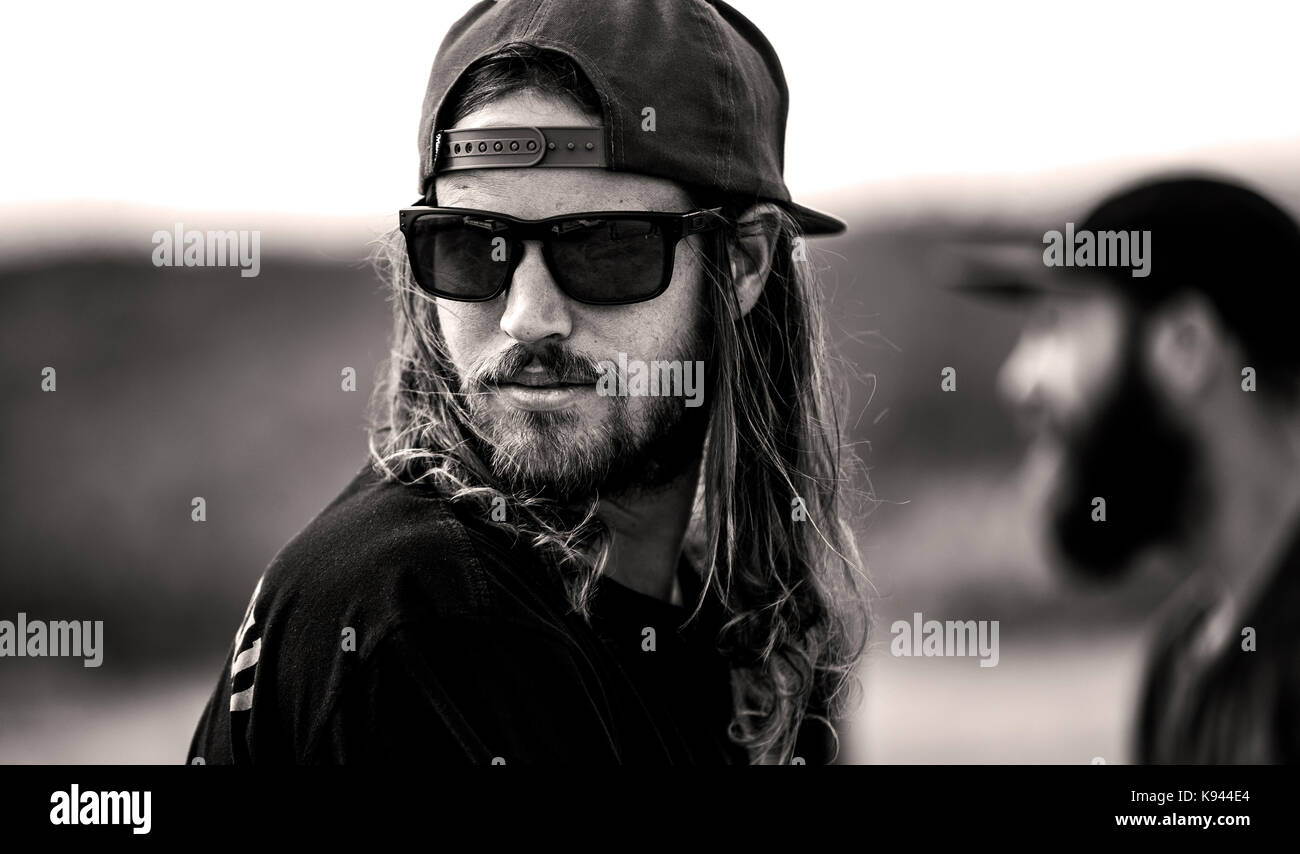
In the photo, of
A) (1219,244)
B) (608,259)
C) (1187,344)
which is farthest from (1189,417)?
(608,259)

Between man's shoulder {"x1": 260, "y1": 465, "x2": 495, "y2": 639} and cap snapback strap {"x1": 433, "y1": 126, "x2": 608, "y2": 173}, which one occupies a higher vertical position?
cap snapback strap {"x1": 433, "y1": 126, "x2": 608, "y2": 173}

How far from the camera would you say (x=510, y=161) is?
170 cm

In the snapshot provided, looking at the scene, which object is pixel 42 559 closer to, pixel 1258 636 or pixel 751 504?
pixel 751 504

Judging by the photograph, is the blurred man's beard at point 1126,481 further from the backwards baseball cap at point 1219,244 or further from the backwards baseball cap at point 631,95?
the backwards baseball cap at point 631,95

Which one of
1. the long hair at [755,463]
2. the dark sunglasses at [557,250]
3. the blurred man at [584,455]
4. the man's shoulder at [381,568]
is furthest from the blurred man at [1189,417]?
the man's shoulder at [381,568]

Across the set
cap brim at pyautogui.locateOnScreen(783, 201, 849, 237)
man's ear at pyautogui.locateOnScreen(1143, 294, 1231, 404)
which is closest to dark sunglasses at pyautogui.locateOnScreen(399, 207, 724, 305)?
cap brim at pyautogui.locateOnScreen(783, 201, 849, 237)

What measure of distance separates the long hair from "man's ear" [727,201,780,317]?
0.7 inches

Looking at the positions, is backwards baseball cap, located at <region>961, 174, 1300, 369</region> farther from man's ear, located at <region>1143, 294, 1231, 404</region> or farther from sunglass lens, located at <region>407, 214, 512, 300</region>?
sunglass lens, located at <region>407, 214, 512, 300</region>

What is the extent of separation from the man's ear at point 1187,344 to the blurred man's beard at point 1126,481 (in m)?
0.12

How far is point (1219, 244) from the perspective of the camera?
500cm

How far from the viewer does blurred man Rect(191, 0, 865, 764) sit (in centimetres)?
138

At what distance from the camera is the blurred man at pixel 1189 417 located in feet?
16.3

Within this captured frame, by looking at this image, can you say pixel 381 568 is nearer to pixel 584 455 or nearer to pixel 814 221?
pixel 584 455

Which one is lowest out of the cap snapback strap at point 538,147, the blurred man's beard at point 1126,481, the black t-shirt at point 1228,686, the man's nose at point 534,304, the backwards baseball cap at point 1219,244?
the black t-shirt at point 1228,686
